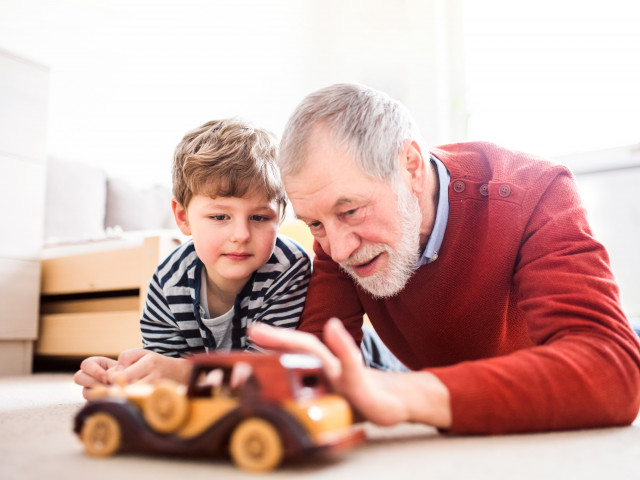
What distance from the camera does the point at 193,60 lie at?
12.5 ft

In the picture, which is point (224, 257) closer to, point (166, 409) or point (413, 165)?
point (413, 165)

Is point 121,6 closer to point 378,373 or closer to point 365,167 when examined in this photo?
point 365,167

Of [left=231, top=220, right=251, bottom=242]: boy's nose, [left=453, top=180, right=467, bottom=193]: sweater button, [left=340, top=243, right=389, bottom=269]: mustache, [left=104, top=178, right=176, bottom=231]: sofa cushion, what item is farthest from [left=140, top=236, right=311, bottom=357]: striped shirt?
[left=104, top=178, right=176, bottom=231]: sofa cushion

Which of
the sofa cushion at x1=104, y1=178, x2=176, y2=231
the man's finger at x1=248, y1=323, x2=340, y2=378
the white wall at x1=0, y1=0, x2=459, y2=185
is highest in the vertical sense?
the white wall at x1=0, y1=0, x2=459, y2=185

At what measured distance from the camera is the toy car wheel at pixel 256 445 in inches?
21.4

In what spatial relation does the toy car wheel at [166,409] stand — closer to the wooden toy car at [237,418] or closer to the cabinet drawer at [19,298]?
the wooden toy car at [237,418]

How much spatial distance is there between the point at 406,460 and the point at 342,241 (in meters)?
0.43

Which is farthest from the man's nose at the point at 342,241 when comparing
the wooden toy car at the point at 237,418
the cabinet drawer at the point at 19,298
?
the cabinet drawer at the point at 19,298

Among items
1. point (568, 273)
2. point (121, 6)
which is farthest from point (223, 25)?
point (568, 273)

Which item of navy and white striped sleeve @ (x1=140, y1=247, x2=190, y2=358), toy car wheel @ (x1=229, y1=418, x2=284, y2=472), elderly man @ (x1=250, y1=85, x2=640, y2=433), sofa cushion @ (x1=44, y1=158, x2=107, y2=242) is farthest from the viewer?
sofa cushion @ (x1=44, y1=158, x2=107, y2=242)

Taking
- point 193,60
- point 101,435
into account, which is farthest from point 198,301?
point 193,60

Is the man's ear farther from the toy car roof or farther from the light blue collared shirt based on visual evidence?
the toy car roof

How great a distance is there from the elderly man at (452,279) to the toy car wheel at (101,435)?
0.19 meters

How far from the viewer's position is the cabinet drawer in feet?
7.95
